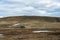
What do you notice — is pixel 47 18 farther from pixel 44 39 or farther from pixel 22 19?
pixel 44 39

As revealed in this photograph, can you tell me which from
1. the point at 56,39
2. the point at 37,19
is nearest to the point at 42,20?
the point at 37,19

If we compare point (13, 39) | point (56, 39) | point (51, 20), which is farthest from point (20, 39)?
point (51, 20)

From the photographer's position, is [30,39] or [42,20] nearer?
[30,39]

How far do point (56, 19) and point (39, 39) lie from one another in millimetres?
34044

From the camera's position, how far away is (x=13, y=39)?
15906 mm

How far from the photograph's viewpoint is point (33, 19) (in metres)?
51.4

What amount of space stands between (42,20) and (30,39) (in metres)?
33.9

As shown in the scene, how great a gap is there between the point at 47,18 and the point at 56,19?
267 cm

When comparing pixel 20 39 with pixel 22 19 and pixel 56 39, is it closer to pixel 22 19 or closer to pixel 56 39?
pixel 56 39

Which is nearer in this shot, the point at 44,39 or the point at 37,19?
the point at 44,39

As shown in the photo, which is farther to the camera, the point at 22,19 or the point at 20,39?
the point at 22,19

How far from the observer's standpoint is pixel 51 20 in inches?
1956

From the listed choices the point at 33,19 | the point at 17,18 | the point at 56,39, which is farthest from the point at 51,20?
the point at 56,39

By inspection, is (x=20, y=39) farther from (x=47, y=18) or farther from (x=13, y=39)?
(x=47, y=18)
